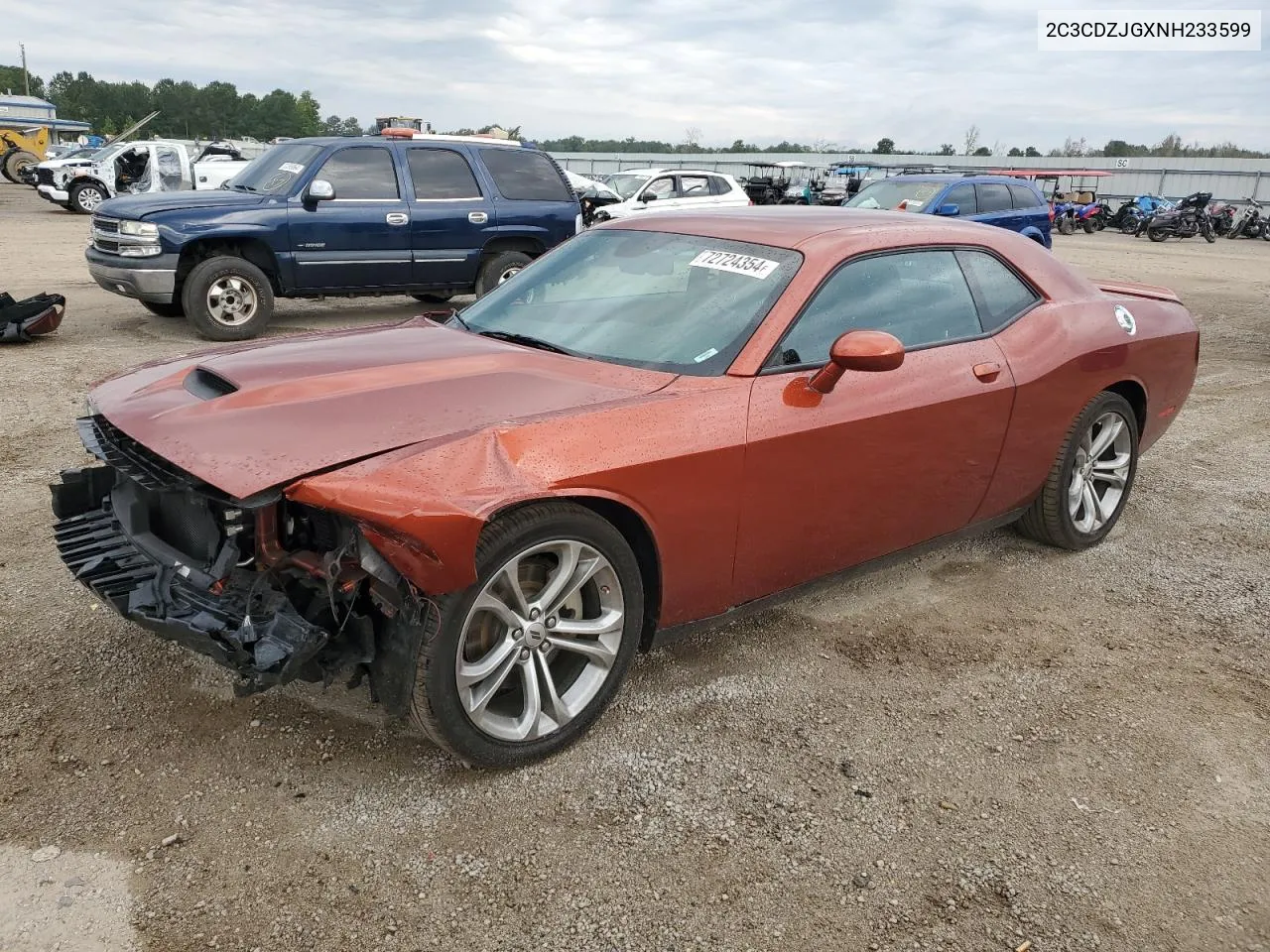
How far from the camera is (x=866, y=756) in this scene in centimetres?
284

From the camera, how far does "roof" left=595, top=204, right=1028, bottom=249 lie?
3.42m

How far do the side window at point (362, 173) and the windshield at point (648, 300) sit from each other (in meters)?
5.95

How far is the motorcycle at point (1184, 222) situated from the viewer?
26.9 metres

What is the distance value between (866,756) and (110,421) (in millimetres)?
2466

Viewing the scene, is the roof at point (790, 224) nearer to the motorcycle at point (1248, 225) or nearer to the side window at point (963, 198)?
the side window at point (963, 198)

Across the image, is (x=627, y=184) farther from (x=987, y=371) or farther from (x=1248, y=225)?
(x=1248, y=225)

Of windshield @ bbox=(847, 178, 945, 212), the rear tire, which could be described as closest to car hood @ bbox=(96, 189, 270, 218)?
the rear tire

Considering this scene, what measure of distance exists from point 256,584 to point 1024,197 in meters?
15.4

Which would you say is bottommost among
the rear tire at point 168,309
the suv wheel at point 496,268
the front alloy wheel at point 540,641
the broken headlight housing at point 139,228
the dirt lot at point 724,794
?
the dirt lot at point 724,794

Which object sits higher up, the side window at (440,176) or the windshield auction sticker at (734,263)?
the side window at (440,176)

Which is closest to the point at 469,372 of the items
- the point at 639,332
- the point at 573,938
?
the point at 639,332

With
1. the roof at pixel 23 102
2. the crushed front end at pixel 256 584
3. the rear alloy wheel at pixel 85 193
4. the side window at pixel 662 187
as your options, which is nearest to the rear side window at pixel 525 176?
the side window at pixel 662 187

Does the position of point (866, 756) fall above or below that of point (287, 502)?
below

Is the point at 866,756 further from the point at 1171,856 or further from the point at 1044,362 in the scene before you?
the point at 1044,362
